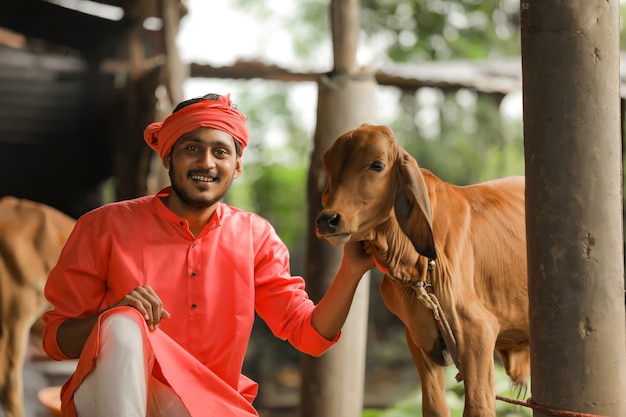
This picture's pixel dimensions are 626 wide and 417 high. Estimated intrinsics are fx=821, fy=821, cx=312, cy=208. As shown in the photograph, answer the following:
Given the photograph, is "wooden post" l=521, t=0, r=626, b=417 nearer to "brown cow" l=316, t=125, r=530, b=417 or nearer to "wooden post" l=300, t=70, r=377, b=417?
"brown cow" l=316, t=125, r=530, b=417

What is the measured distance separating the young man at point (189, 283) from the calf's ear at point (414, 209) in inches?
7.9

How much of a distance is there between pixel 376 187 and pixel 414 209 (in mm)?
157

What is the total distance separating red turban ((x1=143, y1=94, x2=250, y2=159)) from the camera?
3041 mm

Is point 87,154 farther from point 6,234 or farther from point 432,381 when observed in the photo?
point 432,381

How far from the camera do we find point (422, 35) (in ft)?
52.2

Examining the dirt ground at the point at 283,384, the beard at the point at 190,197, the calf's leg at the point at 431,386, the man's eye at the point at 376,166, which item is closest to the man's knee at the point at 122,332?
the beard at the point at 190,197

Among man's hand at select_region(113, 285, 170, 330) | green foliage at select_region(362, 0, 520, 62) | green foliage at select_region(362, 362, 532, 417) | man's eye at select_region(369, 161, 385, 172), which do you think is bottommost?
green foliage at select_region(362, 362, 532, 417)

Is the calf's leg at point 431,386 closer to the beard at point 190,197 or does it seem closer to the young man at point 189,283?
the young man at point 189,283

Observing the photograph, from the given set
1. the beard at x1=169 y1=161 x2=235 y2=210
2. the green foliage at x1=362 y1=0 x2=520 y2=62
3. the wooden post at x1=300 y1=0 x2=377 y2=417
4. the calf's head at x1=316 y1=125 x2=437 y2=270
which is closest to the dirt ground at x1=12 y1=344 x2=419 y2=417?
the wooden post at x1=300 y1=0 x2=377 y2=417

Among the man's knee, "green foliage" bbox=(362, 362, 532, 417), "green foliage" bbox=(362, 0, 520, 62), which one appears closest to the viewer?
the man's knee

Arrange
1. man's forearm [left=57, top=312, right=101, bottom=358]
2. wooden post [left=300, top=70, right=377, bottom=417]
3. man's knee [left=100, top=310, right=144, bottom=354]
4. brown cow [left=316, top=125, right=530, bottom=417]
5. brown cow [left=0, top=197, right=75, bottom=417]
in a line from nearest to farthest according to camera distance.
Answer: man's knee [left=100, top=310, right=144, bottom=354], man's forearm [left=57, top=312, right=101, bottom=358], brown cow [left=316, top=125, right=530, bottom=417], wooden post [left=300, top=70, right=377, bottom=417], brown cow [left=0, top=197, right=75, bottom=417]

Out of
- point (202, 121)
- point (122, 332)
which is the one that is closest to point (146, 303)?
point (122, 332)

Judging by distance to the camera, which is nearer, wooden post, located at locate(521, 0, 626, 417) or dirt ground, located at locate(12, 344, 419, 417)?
wooden post, located at locate(521, 0, 626, 417)

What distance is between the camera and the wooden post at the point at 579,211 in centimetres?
250
